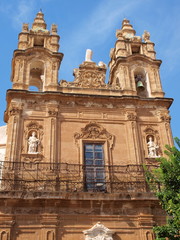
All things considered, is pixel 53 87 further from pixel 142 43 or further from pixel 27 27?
pixel 142 43

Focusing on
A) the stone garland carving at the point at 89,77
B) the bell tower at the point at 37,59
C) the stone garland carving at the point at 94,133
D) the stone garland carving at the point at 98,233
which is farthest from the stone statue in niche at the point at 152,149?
the bell tower at the point at 37,59

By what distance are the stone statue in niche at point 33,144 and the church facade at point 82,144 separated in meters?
0.04

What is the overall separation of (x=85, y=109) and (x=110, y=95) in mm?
1373

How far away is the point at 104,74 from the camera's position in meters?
16.4

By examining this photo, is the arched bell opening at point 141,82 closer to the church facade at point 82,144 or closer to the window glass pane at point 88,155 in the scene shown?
the church facade at point 82,144

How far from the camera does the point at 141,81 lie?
56.2 feet

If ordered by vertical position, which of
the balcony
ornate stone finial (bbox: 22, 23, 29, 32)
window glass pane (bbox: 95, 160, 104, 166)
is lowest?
the balcony

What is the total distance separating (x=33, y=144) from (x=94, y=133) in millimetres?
2539

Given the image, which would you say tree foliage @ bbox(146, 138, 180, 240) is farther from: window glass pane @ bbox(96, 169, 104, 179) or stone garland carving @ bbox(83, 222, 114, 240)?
window glass pane @ bbox(96, 169, 104, 179)

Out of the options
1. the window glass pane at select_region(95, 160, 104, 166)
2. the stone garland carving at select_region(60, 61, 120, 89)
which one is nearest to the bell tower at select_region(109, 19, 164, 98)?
the stone garland carving at select_region(60, 61, 120, 89)

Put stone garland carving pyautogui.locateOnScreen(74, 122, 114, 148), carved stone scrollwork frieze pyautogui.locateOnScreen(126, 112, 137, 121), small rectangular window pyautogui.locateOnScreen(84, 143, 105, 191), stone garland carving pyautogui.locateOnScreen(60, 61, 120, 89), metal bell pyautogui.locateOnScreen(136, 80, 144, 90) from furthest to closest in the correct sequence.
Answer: metal bell pyautogui.locateOnScreen(136, 80, 144, 90), stone garland carving pyautogui.locateOnScreen(60, 61, 120, 89), carved stone scrollwork frieze pyautogui.locateOnScreen(126, 112, 137, 121), stone garland carving pyautogui.locateOnScreen(74, 122, 114, 148), small rectangular window pyautogui.locateOnScreen(84, 143, 105, 191)

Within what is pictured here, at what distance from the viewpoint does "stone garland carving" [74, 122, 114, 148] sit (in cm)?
1410

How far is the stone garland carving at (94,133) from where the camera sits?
1410 cm

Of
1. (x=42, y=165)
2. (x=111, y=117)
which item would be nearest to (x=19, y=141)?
(x=42, y=165)
